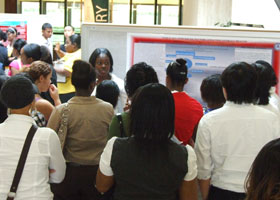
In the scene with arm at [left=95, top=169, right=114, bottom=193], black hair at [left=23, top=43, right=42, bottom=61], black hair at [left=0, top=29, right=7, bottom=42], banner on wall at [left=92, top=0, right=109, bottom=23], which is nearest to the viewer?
arm at [left=95, top=169, right=114, bottom=193]

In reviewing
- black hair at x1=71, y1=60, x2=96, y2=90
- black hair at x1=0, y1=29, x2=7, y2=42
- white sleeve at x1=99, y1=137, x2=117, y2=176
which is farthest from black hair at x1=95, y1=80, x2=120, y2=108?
black hair at x1=0, y1=29, x2=7, y2=42

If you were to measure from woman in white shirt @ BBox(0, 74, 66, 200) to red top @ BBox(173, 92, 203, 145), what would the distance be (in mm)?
874

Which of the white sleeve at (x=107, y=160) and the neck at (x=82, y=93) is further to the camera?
the neck at (x=82, y=93)

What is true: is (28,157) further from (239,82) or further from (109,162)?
(239,82)

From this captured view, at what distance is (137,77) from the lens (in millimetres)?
2756

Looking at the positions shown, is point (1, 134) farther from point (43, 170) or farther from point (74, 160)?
point (74, 160)

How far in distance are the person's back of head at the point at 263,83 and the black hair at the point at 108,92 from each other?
980 millimetres

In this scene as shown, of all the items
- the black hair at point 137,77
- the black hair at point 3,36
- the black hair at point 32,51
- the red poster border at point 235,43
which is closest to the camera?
the black hair at point 137,77

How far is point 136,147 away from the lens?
81.3 inches

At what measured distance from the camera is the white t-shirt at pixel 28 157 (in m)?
2.23

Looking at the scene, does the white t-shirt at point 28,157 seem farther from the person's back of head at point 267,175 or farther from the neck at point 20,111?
the person's back of head at point 267,175

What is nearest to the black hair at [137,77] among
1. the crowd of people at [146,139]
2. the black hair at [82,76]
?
the crowd of people at [146,139]

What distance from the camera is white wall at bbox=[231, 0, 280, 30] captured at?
6301mm

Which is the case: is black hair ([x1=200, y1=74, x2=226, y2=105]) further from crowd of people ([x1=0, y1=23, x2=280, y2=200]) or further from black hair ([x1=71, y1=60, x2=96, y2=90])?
black hair ([x1=71, y1=60, x2=96, y2=90])
